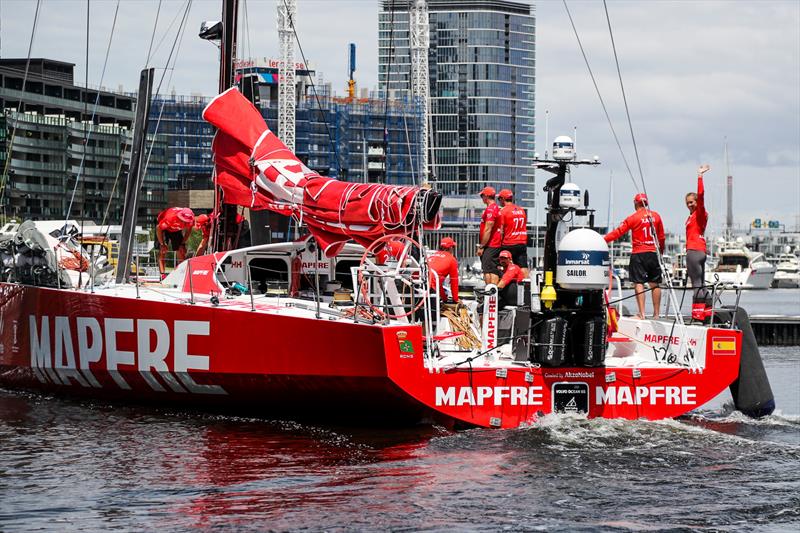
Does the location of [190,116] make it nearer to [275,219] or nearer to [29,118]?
[29,118]

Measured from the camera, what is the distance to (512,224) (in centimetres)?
1373

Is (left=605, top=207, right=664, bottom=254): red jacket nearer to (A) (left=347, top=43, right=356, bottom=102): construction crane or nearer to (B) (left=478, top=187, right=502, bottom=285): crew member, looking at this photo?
(B) (left=478, top=187, right=502, bottom=285): crew member

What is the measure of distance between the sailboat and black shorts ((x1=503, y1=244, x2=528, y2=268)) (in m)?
0.52

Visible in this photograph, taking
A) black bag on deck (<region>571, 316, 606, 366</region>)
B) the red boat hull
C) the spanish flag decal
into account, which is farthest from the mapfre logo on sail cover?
the spanish flag decal

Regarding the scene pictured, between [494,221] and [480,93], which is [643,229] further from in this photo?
[480,93]

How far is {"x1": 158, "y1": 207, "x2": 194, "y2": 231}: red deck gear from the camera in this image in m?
16.1

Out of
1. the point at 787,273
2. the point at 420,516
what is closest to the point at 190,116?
the point at 787,273

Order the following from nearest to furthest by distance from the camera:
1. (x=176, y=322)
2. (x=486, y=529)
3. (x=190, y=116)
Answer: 1. (x=486, y=529)
2. (x=176, y=322)
3. (x=190, y=116)

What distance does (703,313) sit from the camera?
1288 centimetres

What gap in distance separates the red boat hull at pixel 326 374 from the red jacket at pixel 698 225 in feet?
5.36

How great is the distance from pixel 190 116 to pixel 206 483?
10236 centimetres

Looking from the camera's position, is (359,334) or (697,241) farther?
(697,241)

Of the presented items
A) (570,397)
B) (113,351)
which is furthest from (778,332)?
(113,351)

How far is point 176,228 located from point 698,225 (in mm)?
6487
